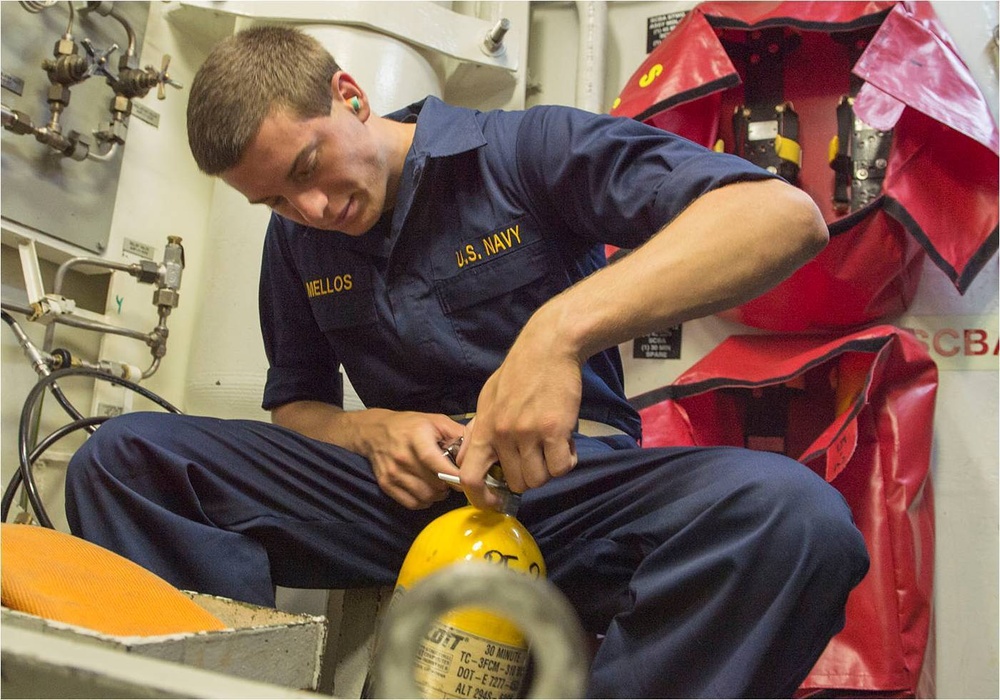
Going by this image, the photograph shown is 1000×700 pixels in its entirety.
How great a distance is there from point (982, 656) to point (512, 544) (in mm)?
990

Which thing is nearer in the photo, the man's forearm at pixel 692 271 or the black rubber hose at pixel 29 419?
the man's forearm at pixel 692 271

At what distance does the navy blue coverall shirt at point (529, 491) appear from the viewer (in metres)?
0.63

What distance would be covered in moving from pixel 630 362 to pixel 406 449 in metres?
0.82

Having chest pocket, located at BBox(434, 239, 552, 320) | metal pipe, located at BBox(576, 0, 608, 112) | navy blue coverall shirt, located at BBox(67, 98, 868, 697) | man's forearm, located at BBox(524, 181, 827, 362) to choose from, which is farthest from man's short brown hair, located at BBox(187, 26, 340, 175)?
metal pipe, located at BBox(576, 0, 608, 112)

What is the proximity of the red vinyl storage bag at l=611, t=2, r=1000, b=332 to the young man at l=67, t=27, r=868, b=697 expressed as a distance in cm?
50

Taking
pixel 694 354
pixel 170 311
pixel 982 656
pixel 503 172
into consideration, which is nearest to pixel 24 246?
pixel 170 311

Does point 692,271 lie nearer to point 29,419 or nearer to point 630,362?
point 630,362

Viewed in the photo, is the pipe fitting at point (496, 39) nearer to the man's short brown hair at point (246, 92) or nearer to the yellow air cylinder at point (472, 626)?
the man's short brown hair at point (246, 92)

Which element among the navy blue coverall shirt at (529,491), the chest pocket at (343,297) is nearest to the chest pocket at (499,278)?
the navy blue coverall shirt at (529,491)

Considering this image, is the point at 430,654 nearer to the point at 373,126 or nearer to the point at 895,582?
the point at 373,126

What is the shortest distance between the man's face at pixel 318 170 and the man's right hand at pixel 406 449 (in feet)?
0.80

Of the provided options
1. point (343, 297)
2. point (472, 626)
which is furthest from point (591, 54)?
point (472, 626)

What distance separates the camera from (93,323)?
1.41 metres

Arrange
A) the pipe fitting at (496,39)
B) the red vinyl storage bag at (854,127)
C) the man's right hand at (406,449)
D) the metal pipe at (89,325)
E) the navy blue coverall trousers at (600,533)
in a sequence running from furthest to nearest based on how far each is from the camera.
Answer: the pipe fitting at (496,39)
the metal pipe at (89,325)
the red vinyl storage bag at (854,127)
the man's right hand at (406,449)
the navy blue coverall trousers at (600,533)
